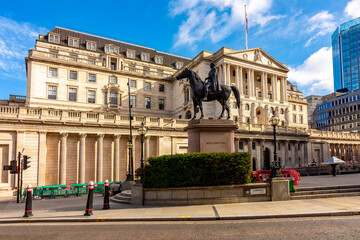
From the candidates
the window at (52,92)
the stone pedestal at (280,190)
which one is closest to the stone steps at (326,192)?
the stone pedestal at (280,190)

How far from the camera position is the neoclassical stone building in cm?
2969

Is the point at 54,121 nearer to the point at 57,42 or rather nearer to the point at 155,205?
the point at 155,205

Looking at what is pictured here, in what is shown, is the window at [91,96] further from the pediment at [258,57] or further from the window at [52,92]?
the pediment at [258,57]

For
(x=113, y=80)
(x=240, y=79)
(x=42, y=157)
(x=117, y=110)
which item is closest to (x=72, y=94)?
(x=113, y=80)

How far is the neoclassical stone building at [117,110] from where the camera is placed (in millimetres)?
29688

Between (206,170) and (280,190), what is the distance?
4.23 m

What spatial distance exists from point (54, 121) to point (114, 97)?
24.7 m

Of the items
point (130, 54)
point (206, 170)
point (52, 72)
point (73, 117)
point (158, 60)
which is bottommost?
point (206, 170)

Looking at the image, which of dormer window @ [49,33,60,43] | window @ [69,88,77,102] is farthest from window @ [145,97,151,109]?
dormer window @ [49,33,60,43]

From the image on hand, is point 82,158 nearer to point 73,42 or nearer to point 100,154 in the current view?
point 100,154

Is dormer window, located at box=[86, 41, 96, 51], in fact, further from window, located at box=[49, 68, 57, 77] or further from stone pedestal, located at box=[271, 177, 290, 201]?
stone pedestal, located at box=[271, 177, 290, 201]

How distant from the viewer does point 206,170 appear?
13539mm

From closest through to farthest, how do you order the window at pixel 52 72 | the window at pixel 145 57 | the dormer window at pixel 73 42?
1. the window at pixel 52 72
2. the dormer window at pixel 73 42
3. the window at pixel 145 57

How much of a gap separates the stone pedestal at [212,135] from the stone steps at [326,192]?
4492mm
